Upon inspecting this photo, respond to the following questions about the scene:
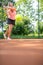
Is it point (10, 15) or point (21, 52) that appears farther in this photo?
point (10, 15)

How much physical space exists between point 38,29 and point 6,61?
0.81 m

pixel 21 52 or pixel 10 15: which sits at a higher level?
pixel 10 15

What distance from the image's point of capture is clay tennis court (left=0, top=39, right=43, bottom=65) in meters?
2.91

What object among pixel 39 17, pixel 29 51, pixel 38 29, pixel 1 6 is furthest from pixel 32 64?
pixel 1 6

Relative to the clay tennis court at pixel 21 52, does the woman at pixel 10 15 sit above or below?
above

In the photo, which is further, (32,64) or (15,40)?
(15,40)

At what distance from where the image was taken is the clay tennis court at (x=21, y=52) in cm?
291

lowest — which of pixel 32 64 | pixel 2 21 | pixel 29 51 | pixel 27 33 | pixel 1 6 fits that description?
pixel 32 64

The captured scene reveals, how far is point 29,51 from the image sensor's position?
2982 millimetres

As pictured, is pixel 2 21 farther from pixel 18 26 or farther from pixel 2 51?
pixel 2 51

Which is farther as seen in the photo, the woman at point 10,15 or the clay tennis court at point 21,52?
the woman at point 10,15

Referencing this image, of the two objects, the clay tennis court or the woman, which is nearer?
the clay tennis court

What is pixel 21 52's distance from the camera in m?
2.98

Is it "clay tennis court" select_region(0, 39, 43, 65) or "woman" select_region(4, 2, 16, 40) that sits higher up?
"woman" select_region(4, 2, 16, 40)
